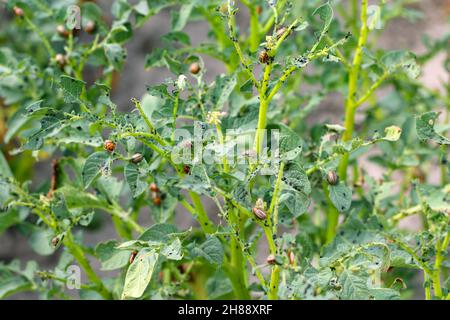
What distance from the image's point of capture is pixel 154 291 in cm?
117

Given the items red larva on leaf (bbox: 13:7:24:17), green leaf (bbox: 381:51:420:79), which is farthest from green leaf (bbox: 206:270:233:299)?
red larva on leaf (bbox: 13:7:24:17)

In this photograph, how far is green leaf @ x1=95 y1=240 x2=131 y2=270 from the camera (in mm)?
1130

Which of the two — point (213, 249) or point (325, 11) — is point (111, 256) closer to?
point (213, 249)

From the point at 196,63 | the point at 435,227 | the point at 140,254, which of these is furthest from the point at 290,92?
the point at 140,254

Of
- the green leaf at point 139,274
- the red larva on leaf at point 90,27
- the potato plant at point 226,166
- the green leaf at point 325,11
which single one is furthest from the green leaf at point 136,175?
the red larva on leaf at point 90,27

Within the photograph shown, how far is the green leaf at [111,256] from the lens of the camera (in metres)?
1.13

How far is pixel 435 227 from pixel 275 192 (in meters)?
0.29

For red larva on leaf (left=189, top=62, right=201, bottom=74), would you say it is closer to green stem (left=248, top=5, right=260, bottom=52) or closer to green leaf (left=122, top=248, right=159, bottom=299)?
green stem (left=248, top=5, right=260, bottom=52)

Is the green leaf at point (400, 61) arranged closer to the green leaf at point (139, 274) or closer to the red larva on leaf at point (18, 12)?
the green leaf at point (139, 274)

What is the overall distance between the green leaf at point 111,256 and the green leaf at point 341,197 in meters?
0.35

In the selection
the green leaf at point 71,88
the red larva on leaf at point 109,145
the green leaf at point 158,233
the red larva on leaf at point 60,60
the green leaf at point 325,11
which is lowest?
the green leaf at point 158,233

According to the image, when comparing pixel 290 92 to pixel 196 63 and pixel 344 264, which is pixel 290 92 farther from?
pixel 344 264

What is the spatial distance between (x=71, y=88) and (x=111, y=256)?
0.32m

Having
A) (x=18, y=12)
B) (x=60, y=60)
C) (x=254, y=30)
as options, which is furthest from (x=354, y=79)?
(x=18, y=12)
